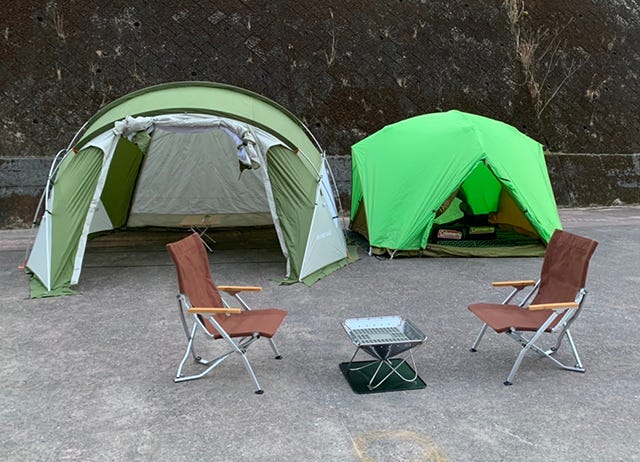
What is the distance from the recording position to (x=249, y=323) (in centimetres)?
357

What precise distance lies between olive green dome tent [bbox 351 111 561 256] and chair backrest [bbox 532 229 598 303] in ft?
8.98

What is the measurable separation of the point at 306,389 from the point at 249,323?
607mm

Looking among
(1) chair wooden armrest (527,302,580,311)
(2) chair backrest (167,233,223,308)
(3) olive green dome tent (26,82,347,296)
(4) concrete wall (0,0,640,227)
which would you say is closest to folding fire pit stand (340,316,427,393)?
(1) chair wooden armrest (527,302,580,311)

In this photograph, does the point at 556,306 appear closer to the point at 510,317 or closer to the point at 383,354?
the point at 510,317

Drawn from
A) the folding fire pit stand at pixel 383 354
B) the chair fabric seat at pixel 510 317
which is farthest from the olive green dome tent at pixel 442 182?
the folding fire pit stand at pixel 383 354

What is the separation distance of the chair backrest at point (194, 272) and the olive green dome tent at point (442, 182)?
3503 mm

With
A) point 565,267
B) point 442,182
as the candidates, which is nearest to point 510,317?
point 565,267

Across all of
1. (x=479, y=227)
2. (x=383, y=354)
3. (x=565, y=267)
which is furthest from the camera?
(x=479, y=227)

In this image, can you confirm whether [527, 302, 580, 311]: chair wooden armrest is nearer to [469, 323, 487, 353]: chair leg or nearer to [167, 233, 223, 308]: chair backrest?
[469, 323, 487, 353]: chair leg

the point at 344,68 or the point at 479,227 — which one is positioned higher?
the point at 344,68

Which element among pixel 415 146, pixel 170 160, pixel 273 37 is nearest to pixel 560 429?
pixel 415 146

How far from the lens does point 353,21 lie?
43.1 ft

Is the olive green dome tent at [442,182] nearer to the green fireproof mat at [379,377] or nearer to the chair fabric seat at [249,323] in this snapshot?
the green fireproof mat at [379,377]

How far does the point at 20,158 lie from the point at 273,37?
6.28 m
